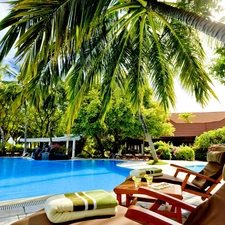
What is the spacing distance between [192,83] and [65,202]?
4.76 m

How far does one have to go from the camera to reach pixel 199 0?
12.3ft

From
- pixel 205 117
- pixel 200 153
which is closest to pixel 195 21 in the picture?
pixel 200 153

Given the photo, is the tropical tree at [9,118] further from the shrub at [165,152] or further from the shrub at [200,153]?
the shrub at [200,153]

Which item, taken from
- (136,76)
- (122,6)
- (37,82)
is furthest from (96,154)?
A: (122,6)

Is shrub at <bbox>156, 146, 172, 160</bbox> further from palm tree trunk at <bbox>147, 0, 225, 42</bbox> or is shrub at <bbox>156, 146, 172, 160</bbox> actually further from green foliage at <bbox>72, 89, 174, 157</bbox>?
palm tree trunk at <bbox>147, 0, 225, 42</bbox>

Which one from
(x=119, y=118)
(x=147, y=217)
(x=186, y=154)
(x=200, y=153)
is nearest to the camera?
(x=147, y=217)

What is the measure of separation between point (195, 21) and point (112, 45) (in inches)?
118

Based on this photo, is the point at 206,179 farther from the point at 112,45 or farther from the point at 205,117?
the point at 205,117

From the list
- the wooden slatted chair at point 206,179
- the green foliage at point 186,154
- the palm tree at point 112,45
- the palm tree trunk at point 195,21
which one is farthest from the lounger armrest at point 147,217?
the green foliage at point 186,154

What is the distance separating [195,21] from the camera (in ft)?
11.1

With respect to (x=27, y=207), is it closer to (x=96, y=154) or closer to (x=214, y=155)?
(x=214, y=155)

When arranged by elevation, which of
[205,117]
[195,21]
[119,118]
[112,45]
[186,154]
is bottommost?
[186,154]

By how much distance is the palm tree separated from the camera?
297 centimetres

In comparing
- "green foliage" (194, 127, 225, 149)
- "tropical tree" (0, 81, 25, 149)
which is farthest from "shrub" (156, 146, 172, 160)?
"tropical tree" (0, 81, 25, 149)
